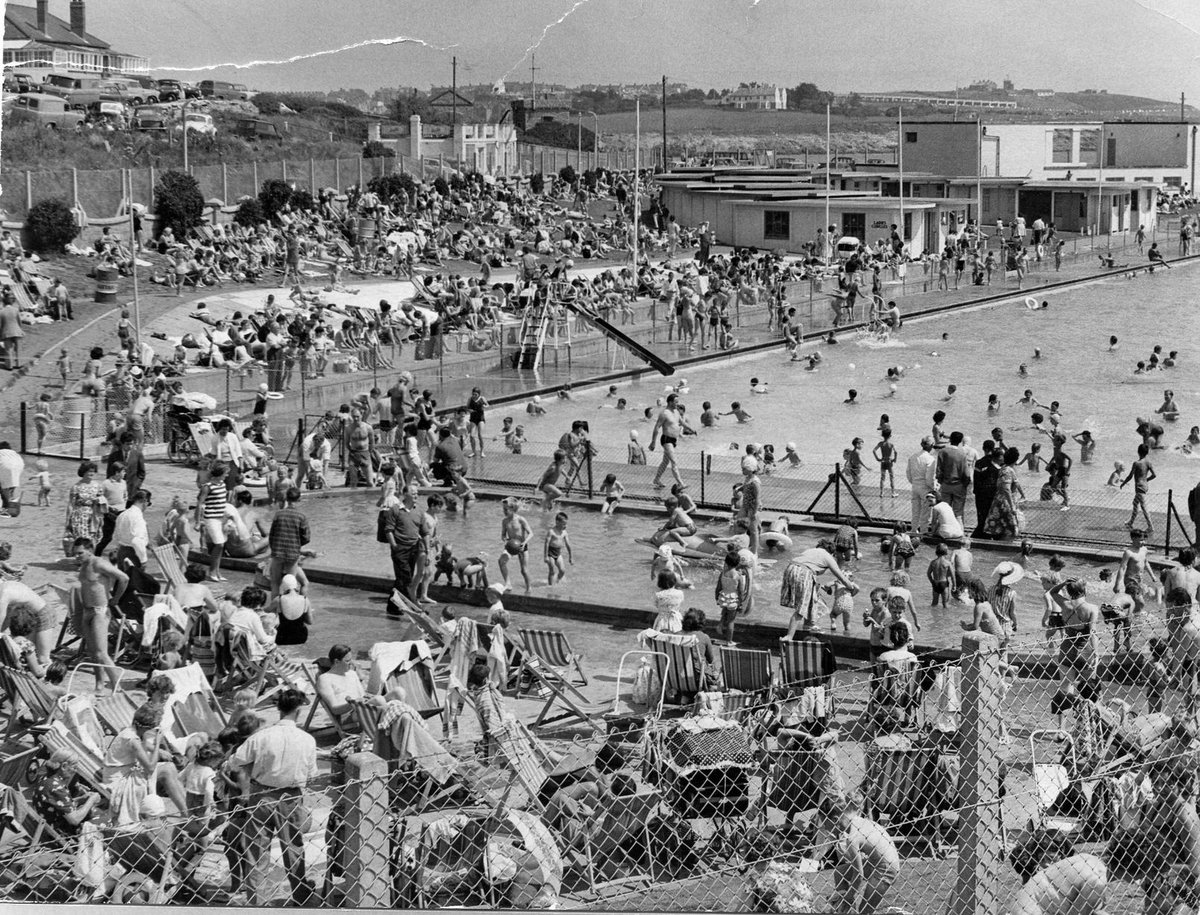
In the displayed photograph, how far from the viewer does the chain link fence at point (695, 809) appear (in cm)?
631

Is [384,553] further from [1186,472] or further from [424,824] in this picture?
[1186,472]

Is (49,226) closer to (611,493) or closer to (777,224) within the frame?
(611,493)

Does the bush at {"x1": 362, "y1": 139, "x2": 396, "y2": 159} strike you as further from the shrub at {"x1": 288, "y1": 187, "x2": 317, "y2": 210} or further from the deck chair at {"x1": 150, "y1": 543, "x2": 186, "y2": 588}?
the deck chair at {"x1": 150, "y1": 543, "x2": 186, "y2": 588}

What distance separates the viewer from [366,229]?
46844 millimetres

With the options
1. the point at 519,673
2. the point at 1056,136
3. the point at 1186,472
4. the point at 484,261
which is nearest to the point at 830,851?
the point at 519,673

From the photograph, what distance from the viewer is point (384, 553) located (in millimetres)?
16219

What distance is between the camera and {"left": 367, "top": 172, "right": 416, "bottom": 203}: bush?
52281mm

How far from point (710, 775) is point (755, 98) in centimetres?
11330

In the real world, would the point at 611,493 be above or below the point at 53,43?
below

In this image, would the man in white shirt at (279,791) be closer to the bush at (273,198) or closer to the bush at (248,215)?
the bush at (248,215)

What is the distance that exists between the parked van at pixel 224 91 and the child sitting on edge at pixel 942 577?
5636 cm

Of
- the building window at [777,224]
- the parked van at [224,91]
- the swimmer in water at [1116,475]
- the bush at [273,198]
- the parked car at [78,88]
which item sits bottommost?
the swimmer in water at [1116,475]

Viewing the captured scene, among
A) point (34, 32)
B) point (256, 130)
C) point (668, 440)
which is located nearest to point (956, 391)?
point (668, 440)

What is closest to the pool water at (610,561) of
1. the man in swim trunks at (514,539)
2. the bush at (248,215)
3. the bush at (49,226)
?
the man in swim trunks at (514,539)
